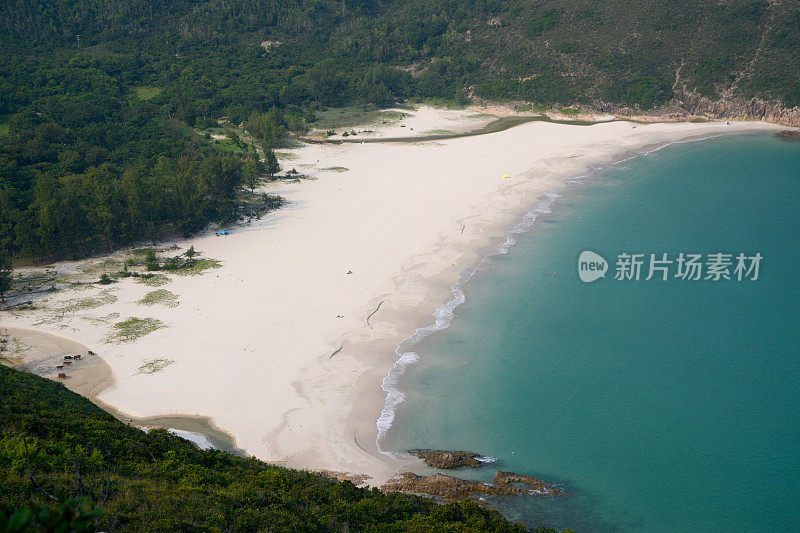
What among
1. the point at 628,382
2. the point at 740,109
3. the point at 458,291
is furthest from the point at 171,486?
the point at 740,109

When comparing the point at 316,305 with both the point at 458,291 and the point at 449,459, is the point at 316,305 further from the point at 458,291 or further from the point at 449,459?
the point at 449,459

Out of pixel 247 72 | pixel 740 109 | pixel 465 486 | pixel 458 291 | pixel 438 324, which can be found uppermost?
pixel 247 72

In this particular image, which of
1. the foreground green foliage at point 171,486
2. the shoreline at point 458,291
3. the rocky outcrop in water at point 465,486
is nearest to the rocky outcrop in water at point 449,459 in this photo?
the shoreline at point 458,291

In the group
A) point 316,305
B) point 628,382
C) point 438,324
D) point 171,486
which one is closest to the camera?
point 171,486

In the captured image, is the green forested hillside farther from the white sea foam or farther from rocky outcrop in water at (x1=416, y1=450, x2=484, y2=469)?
rocky outcrop in water at (x1=416, y1=450, x2=484, y2=469)

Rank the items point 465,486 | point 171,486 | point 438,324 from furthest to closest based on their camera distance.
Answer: point 438,324 < point 465,486 < point 171,486

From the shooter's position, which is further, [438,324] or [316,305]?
[316,305]

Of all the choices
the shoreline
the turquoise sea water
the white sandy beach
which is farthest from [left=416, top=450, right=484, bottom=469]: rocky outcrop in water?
the white sandy beach

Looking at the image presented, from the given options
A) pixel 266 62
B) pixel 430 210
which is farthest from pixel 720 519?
pixel 266 62
